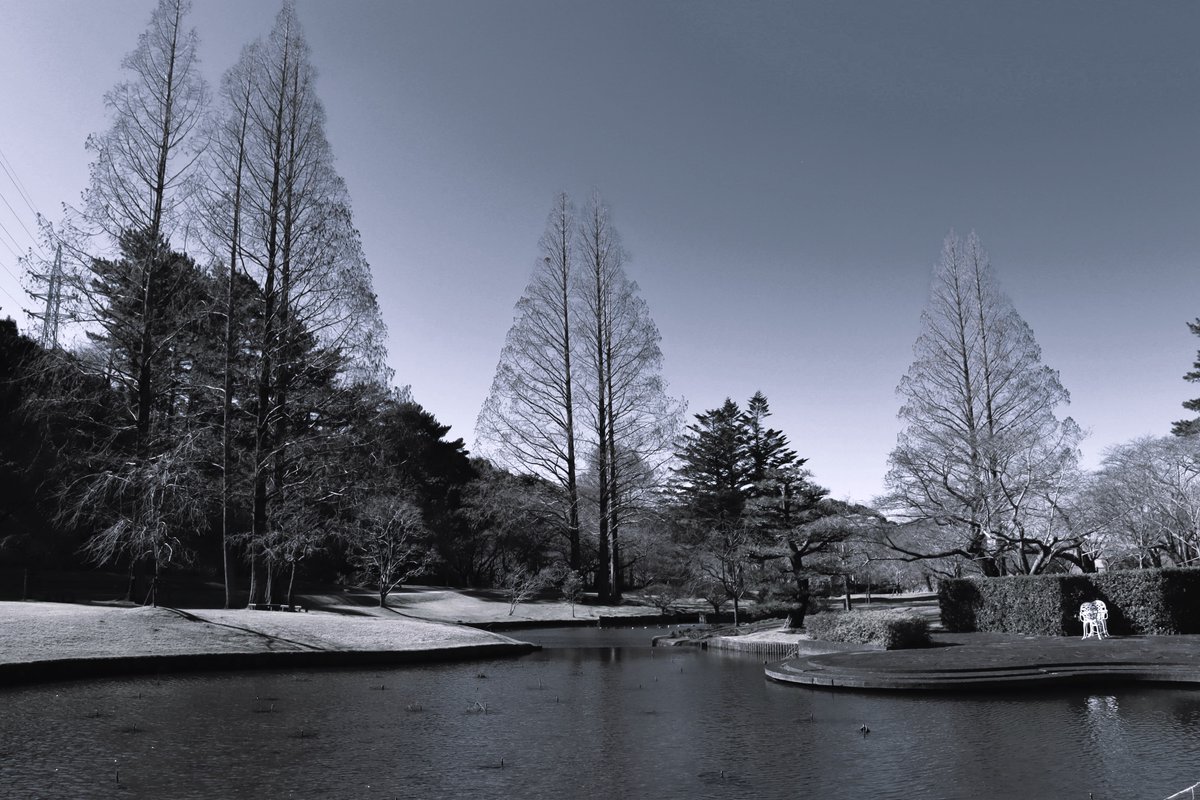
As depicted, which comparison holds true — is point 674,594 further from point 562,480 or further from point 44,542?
point 44,542

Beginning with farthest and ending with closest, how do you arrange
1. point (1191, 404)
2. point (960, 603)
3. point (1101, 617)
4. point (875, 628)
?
point (1191, 404)
point (960, 603)
point (875, 628)
point (1101, 617)

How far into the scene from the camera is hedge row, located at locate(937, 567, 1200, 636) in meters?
18.5

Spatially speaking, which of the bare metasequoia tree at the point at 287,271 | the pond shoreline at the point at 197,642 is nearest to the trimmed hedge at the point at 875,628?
the pond shoreline at the point at 197,642

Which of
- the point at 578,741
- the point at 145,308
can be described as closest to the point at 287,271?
the point at 145,308

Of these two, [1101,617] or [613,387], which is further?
[613,387]

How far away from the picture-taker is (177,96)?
23125 mm

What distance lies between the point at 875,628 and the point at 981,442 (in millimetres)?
11427

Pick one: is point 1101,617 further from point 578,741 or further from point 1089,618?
point 578,741

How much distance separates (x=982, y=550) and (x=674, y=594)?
1399cm

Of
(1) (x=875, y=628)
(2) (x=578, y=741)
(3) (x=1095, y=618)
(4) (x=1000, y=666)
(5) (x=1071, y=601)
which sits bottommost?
(2) (x=578, y=741)

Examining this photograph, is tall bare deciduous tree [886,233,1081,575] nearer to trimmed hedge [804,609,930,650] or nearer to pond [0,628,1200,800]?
trimmed hedge [804,609,930,650]

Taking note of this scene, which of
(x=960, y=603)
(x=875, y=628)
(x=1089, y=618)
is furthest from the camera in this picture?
(x=960, y=603)

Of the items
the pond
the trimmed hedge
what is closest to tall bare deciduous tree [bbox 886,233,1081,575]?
the trimmed hedge

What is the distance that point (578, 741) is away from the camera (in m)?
9.21
